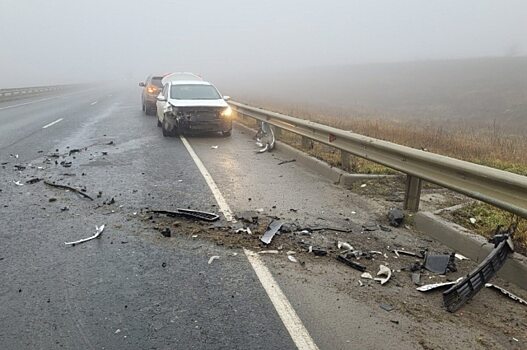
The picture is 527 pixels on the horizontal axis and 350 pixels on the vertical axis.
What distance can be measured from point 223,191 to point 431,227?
10.4ft

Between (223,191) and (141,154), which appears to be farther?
(141,154)

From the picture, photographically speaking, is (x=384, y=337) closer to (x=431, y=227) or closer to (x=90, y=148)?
(x=431, y=227)

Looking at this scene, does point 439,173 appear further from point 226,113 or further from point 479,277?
point 226,113

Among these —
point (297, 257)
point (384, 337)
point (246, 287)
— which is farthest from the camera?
point (297, 257)

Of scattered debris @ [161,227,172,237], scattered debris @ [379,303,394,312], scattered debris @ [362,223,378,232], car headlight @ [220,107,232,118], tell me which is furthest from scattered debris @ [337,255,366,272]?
car headlight @ [220,107,232,118]

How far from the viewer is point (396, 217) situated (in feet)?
18.6

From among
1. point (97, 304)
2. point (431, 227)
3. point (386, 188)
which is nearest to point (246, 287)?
point (97, 304)

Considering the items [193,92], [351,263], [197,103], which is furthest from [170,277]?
[193,92]

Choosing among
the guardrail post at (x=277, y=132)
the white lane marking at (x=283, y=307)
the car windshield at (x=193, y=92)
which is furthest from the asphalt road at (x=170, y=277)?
the car windshield at (x=193, y=92)

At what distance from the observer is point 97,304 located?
3.54m

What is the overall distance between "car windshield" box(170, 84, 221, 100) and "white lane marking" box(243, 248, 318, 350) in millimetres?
10177

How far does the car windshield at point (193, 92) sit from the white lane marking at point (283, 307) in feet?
33.4

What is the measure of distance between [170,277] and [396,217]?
300 centimetres

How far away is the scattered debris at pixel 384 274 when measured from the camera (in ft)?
13.4
